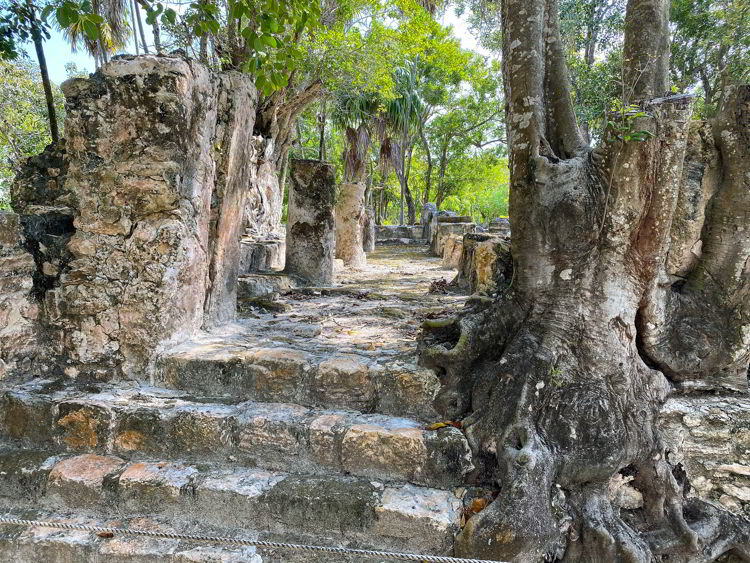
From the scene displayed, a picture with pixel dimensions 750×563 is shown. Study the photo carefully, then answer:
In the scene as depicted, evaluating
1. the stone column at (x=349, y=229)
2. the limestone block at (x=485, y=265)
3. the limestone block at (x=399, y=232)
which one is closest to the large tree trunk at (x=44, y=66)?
the limestone block at (x=485, y=265)

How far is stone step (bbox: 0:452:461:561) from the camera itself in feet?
6.52

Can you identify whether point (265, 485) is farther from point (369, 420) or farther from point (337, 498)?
Result: point (369, 420)

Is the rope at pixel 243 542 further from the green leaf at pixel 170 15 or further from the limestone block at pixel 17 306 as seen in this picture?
the green leaf at pixel 170 15

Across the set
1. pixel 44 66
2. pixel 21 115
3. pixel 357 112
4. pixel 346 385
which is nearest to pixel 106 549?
pixel 346 385

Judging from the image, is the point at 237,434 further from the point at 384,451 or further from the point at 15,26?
the point at 15,26

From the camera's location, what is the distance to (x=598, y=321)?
2326 millimetres

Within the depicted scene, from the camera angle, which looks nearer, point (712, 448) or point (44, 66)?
point (712, 448)

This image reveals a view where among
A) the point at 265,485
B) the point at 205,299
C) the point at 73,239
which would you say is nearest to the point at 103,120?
the point at 73,239

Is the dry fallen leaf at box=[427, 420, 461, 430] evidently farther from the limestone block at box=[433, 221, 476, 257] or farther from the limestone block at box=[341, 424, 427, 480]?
the limestone block at box=[433, 221, 476, 257]

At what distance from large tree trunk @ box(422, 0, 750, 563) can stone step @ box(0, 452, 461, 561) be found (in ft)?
0.78

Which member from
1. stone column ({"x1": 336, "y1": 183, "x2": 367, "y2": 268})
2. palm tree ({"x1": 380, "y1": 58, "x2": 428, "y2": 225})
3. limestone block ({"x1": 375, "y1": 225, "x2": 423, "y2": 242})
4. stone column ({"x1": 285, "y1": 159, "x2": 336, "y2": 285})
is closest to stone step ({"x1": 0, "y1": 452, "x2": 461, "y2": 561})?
stone column ({"x1": 285, "y1": 159, "x2": 336, "y2": 285})

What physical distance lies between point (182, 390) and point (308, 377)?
2.61 feet

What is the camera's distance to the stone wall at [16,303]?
2.55m

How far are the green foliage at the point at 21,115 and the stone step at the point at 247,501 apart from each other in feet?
40.4
